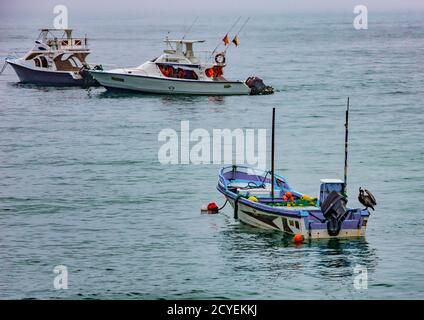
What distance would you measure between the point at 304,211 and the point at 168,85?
5089 cm

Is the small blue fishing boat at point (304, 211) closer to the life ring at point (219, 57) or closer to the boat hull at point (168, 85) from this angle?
the life ring at point (219, 57)

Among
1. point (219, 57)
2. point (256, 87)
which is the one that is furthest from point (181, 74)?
point (256, 87)

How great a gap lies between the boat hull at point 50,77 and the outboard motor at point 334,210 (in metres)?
62.2

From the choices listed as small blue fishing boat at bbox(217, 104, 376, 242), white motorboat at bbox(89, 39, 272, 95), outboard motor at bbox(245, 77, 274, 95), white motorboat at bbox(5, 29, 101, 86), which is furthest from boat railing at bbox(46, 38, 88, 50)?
small blue fishing boat at bbox(217, 104, 376, 242)

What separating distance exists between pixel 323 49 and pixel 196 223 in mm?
122623

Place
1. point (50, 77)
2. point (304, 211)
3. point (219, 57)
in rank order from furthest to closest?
point (50, 77) < point (219, 57) < point (304, 211)

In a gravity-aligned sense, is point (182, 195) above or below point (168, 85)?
below

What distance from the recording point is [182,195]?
5416 centimetres

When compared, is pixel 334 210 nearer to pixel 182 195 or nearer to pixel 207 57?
pixel 182 195

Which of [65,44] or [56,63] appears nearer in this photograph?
[65,44]

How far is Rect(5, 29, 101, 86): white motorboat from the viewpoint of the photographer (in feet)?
332

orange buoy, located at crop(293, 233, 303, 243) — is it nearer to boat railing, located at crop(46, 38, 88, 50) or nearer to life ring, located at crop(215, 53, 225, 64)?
life ring, located at crop(215, 53, 225, 64)

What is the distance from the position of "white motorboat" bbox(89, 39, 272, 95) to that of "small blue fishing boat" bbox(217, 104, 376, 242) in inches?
1726

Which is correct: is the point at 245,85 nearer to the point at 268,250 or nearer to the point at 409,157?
the point at 409,157
